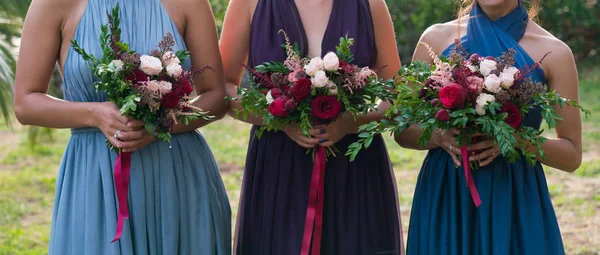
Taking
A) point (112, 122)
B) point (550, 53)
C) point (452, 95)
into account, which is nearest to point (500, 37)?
point (550, 53)

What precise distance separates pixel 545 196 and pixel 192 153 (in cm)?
191

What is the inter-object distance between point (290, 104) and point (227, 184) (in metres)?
6.97

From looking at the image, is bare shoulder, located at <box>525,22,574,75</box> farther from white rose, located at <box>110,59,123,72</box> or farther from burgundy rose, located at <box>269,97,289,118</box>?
white rose, located at <box>110,59,123,72</box>

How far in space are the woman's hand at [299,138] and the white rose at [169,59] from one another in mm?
754

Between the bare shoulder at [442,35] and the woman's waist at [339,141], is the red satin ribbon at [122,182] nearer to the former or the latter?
the woman's waist at [339,141]

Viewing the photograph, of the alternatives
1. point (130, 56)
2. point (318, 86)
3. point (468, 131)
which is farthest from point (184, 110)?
point (468, 131)

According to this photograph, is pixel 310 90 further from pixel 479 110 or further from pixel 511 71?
pixel 511 71

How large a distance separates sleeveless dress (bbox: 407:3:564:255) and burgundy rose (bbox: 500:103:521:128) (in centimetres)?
49

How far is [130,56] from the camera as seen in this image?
13.0 feet

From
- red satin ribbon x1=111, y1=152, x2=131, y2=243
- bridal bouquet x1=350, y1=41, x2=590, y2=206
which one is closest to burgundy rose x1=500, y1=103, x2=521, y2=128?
bridal bouquet x1=350, y1=41, x2=590, y2=206

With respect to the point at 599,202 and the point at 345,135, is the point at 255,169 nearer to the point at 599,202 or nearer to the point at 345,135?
the point at 345,135

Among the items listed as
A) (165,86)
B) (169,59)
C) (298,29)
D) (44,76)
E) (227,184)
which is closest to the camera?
(165,86)

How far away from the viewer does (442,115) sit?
3.84 meters

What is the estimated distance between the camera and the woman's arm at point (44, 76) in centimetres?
420
